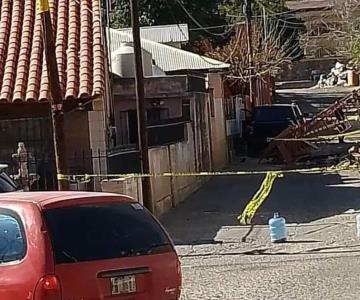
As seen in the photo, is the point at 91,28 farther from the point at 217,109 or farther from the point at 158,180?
the point at 217,109

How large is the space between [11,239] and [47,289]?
63cm

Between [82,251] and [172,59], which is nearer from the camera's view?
[82,251]

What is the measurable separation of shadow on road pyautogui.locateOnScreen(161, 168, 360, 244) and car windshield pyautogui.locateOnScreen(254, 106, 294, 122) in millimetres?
7838

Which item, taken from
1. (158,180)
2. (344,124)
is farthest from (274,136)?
(158,180)

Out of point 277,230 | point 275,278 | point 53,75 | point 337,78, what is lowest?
point 275,278

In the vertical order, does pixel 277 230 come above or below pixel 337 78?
below

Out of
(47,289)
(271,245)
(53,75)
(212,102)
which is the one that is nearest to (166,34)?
(212,102)

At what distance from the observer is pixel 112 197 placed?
8.79 meters

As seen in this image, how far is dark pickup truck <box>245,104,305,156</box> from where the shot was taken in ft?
124

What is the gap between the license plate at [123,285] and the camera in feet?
27.1

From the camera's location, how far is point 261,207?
22344 millimetres

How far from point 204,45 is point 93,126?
3755 cm

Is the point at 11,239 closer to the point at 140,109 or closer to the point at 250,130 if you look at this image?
the point at 140,109

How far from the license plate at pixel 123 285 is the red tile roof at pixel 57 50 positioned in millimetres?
11238
